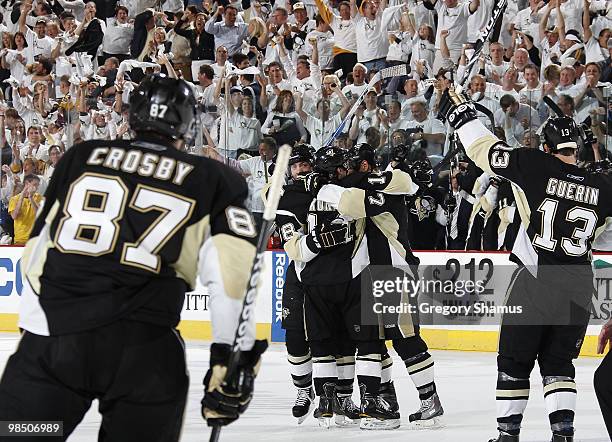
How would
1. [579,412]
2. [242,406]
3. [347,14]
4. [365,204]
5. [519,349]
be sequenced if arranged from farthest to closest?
[347,14]
[579,412]
[365,204]
[519,349]
[242,406]

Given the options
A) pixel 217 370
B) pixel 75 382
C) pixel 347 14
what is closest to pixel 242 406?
pixel 217 370

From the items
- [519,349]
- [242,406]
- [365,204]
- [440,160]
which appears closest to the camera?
[242,406]

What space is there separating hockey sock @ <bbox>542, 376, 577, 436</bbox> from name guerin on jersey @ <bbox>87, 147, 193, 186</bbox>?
10.1ft

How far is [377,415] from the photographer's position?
6613 mm

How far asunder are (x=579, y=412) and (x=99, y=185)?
16.0 ft

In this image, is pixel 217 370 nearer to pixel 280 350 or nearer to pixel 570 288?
pixel 570 288

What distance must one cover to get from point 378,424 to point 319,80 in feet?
20.0

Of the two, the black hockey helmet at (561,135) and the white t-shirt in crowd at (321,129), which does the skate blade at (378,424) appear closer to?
the black hockey helmet at (561,135)

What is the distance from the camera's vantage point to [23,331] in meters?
2.85

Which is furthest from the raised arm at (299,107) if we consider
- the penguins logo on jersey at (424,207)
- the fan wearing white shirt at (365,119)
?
the penguins logo on jersey at (424,207)

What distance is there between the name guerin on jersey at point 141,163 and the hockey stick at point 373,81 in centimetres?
752

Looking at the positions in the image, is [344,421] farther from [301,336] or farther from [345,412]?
[301,336]

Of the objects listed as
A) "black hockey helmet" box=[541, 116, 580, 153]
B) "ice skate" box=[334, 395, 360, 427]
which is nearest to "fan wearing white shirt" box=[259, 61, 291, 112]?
"ice skate" box=[334, 395, 360, 427]

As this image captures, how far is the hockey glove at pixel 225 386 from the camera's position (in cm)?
289
